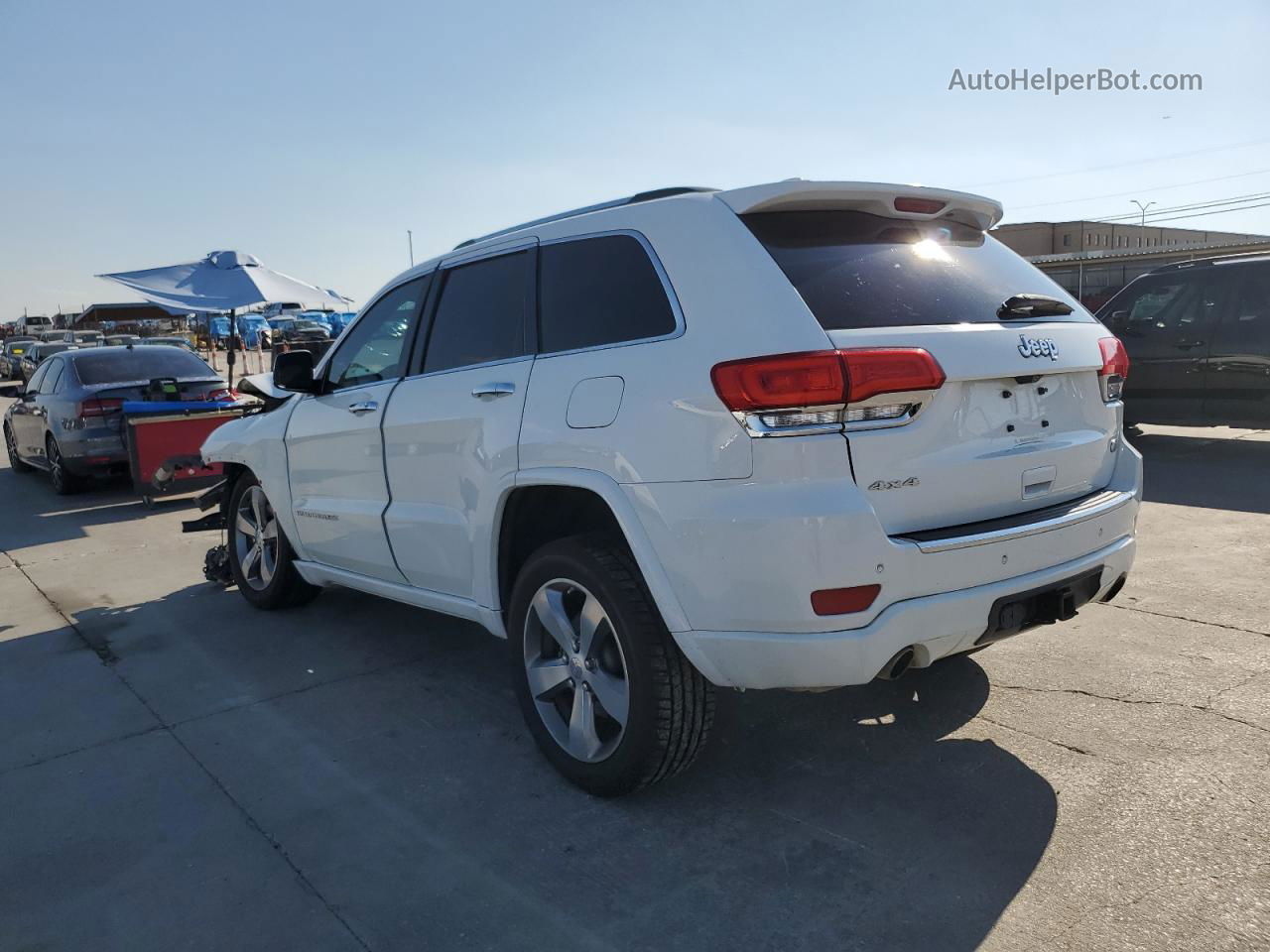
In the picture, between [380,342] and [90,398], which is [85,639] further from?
[90,398]

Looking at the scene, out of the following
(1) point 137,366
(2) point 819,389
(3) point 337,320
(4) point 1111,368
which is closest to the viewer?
(2) point 819,389

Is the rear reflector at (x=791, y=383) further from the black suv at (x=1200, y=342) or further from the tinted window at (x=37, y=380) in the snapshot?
the tinted window at (x=37, y=380)

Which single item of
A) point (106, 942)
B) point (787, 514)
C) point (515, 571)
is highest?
point (787, 514)

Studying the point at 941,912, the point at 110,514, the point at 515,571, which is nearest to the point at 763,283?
the point at 515,571

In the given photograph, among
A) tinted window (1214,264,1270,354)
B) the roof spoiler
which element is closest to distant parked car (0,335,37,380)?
tinted window (1214,264,1270,354)

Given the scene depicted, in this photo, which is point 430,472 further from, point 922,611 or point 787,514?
point 922,611

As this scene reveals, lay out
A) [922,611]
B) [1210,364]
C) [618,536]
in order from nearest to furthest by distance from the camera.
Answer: [922,611], [618,536], [1210,364]

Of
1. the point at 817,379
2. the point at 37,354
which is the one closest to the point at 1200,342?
the point at 817,379

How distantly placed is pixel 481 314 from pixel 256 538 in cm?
259

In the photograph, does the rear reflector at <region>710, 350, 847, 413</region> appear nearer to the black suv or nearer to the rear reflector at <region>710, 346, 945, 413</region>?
the rear reflector at <region>710, 346, 945, 413</region>

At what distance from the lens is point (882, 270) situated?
3.08 meters

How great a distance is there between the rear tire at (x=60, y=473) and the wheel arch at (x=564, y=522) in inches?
343

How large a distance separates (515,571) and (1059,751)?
205cm

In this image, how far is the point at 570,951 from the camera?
2521mm
